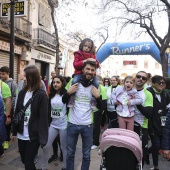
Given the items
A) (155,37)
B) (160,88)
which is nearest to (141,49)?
(155,37)

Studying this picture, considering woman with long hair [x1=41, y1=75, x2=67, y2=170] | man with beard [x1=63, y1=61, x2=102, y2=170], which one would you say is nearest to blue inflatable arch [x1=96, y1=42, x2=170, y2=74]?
woman with long hair [x1=41, y1=75, x2=67, y2=170]

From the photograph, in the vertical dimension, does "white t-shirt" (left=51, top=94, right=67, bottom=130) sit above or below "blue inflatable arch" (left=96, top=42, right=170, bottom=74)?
below

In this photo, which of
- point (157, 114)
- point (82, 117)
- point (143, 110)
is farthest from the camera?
point (157, 114)

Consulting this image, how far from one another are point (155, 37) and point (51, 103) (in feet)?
36.0

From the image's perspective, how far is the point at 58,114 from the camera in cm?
416

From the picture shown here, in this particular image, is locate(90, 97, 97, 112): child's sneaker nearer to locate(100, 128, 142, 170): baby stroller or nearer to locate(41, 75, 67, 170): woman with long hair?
locate(100, 128, 142, 170): baby stroller

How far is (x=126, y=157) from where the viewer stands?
272cm

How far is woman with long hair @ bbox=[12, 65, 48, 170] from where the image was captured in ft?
9.94

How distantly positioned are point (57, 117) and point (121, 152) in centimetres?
171

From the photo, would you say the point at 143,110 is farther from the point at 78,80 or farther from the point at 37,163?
the point at 37,163

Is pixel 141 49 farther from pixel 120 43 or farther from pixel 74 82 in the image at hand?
pixel 74 82

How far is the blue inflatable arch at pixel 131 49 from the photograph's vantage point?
1677cm

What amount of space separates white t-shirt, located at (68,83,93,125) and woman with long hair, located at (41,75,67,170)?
0.81 meters

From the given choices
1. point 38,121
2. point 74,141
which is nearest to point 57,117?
point 74,141
